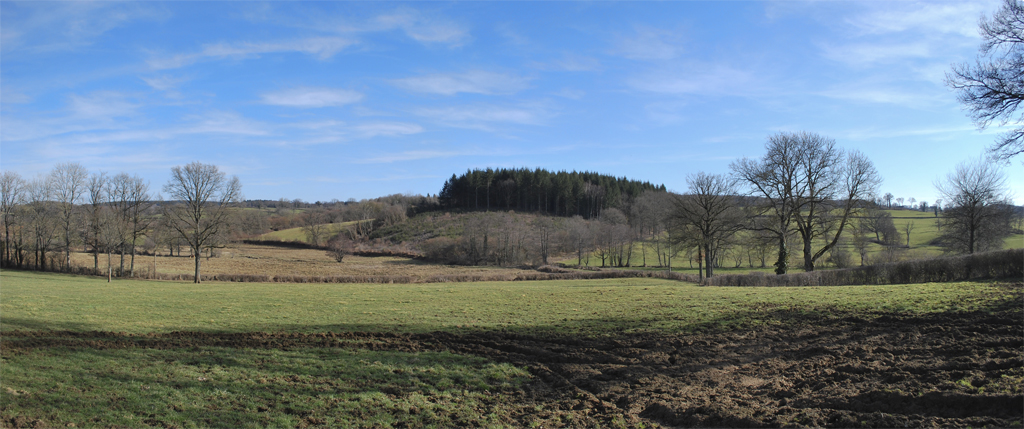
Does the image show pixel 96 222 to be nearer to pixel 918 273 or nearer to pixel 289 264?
pixel 289 264

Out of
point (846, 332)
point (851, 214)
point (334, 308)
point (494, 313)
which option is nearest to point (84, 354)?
point (334, 308)

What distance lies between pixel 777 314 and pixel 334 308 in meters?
19.5

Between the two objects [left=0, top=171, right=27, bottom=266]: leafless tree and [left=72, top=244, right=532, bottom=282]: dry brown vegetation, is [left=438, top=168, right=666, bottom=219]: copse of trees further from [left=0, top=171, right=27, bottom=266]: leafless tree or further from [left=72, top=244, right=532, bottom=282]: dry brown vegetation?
[left=0, top=171, right=27, bottom=266]: leafless tree

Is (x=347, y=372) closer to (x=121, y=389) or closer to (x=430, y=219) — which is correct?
(x=121, y=389)

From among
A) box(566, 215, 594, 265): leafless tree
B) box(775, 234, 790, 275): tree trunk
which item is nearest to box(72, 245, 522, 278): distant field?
box(566, 215, 594, 265): leafless tree

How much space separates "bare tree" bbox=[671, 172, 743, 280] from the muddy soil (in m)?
30.3

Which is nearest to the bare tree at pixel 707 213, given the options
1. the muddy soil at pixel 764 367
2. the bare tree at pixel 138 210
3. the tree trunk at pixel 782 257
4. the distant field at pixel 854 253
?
the tree trunk at pixel 782 257

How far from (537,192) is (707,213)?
3480 inches

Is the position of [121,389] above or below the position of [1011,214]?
below

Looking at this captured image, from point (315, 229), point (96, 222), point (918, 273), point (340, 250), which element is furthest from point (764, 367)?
point (315, 229)

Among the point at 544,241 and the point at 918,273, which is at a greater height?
the point at 544,241

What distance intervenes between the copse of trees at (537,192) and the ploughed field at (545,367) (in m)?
111

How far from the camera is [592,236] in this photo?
276 ft

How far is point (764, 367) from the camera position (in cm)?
1015
